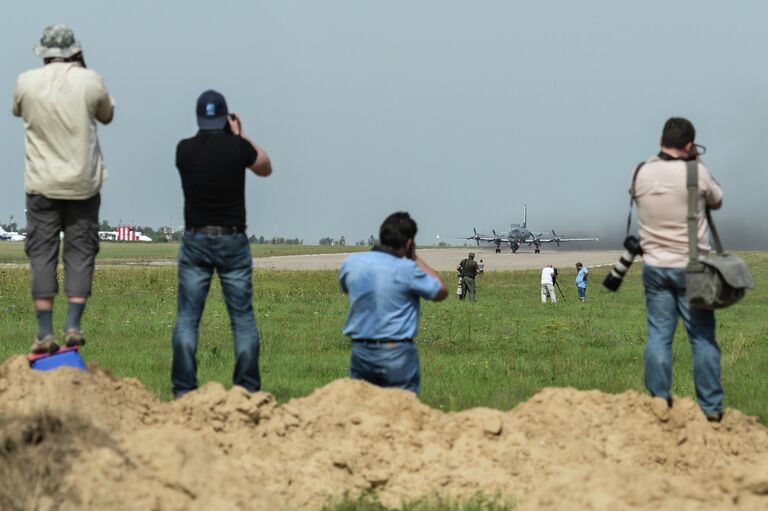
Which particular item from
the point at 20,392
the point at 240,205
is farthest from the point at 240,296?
the point at 20,392

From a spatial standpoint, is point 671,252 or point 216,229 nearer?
point 216,229

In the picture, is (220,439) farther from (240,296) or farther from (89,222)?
(89,222)

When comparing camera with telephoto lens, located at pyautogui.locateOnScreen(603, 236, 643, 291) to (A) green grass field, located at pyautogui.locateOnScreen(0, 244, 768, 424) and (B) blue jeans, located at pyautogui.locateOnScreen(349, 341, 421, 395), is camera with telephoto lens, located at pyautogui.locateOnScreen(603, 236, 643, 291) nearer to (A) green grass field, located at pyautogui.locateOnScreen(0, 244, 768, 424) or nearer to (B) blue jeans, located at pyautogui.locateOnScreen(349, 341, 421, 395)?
(B) blue jeans, located at pyautogui.locateOnScreen(349, 341, 421, 395)

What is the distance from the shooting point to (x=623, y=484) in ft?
18.1

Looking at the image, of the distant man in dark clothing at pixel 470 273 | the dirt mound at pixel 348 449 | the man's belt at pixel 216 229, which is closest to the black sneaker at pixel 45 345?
the dirt mound at pixel 348 449

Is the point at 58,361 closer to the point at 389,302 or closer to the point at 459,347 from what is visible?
the point at 389,302

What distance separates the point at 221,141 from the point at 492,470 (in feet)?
9.25

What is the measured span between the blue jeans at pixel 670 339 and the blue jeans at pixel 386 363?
1723mm

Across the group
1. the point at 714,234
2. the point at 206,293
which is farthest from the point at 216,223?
the point at 714,234

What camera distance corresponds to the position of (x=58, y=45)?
295 inches

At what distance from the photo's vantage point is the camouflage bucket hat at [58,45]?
24.6ft

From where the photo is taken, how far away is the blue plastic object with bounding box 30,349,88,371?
739 cm

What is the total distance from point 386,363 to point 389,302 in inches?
17.5

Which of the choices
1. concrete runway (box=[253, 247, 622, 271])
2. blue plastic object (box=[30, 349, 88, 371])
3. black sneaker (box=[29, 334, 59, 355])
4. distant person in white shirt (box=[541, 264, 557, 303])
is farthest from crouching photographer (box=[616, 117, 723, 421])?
concrete runway (box=[253, 247, 622, 271])
